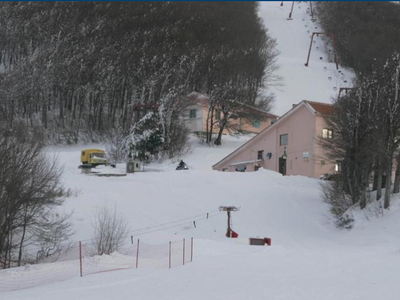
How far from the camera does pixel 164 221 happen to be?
2498 cm

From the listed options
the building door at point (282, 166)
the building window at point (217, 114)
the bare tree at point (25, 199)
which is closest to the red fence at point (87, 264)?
the bare tree at point (25, 199)

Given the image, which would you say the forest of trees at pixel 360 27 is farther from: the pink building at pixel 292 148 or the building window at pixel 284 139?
the building window at pixel 284 139

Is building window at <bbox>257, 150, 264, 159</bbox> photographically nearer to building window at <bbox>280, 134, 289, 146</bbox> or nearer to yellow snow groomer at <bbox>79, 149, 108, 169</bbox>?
building window at <bbox>280, 134, 289, 146</bbox>

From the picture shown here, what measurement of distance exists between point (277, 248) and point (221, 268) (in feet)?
17.2

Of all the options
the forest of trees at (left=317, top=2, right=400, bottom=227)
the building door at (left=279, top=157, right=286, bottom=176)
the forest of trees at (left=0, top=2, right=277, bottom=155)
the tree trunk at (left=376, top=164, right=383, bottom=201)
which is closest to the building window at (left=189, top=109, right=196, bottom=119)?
the forest of trees at (left=0, top=2, right=277, bottom=155)

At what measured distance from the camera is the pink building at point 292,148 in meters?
35.4

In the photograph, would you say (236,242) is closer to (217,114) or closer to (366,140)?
(366,140)

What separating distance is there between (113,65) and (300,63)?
1717 inches

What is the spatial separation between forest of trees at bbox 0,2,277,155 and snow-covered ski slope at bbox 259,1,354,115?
469 centimetres

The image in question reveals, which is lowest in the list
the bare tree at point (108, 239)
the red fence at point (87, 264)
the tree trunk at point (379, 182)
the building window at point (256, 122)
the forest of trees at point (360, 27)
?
the red fence at point (87, 264)

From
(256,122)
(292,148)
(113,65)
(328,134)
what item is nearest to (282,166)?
(292,148)

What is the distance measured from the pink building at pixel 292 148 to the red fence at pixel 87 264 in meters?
17.1

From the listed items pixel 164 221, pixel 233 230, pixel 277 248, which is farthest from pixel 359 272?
pixel 164 221

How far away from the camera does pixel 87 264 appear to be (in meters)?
16.3
